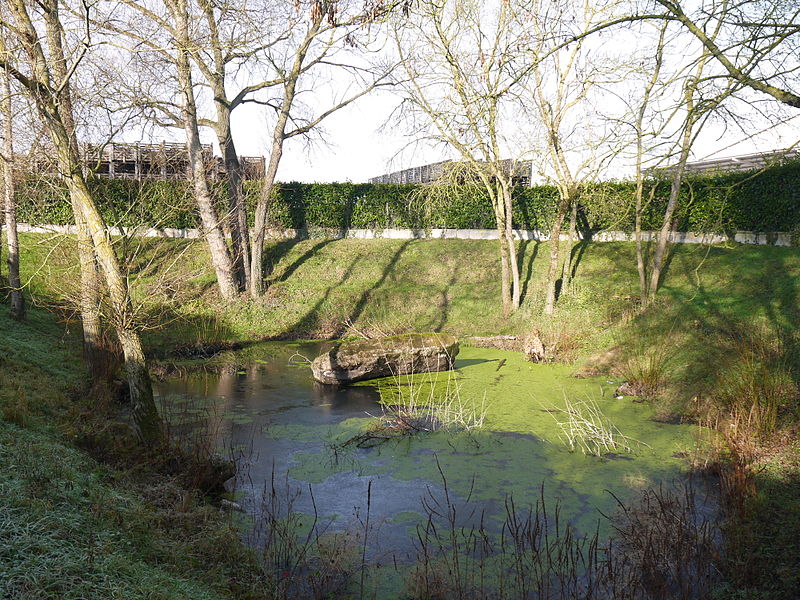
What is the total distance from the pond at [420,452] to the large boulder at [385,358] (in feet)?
0.84

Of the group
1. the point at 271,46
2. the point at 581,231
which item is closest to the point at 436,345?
the point at 271,46

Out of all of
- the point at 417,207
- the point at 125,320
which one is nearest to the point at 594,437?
the point at 125,320

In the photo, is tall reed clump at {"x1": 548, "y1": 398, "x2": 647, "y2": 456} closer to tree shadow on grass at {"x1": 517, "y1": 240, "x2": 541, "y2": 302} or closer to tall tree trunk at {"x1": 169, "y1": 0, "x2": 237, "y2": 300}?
tree shadow on grass at {"x1": 517, "y1": 240, "x2": 541, "y2": 302}

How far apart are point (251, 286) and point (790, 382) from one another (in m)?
13.8

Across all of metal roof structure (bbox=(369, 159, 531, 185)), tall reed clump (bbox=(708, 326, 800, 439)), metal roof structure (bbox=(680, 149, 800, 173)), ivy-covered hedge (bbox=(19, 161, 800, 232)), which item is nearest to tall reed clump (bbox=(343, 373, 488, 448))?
tall reed clump (bbox=(708, 326, 800, 439))

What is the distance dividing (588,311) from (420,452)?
8.73 meters

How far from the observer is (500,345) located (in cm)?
1539

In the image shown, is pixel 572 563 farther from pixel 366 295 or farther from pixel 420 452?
pixel 366 295

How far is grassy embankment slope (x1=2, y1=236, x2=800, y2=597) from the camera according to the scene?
7215 mm

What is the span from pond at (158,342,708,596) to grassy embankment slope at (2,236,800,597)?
1.04 metres

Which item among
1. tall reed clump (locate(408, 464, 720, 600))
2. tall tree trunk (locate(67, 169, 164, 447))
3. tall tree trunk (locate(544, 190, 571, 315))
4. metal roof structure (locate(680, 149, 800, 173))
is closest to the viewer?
tall reed clump (locate(408, 464, 720, 600))

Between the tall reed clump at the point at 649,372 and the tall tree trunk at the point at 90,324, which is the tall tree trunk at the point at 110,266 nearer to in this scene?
the tall tree trunk at the point at 90,324

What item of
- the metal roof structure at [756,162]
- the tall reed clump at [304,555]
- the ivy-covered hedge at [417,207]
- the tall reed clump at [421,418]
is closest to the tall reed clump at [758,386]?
the metal roof structure at [756,162]

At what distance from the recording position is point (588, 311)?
15.5m
